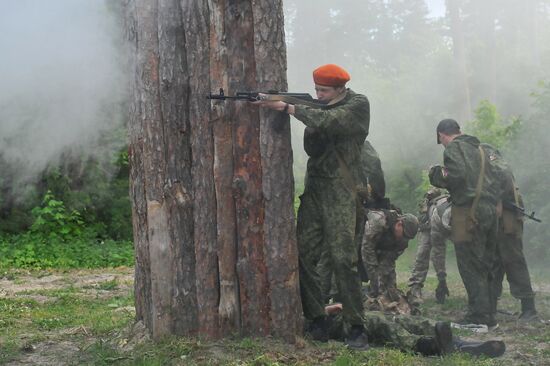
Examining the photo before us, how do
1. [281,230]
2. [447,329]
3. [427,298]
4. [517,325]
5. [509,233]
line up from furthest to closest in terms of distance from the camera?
[427,298], [509,233], [517,325], [447,329], [281,230]

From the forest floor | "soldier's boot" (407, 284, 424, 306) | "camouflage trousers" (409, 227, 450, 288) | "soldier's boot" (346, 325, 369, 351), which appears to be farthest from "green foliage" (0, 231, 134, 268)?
"soldier's boot" (346, 325, 369, 351)

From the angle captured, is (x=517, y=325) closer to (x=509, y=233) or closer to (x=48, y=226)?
(x=509, y=233)

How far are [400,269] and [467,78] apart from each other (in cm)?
1438

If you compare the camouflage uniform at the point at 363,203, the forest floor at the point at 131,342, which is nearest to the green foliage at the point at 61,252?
the forest floor at the point at 131,342

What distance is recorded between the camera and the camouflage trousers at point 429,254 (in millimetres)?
9797

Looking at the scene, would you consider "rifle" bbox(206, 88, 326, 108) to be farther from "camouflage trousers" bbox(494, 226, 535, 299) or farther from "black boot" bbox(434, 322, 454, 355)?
"camouflage trousers" bbox(494, 226, 535, 299)

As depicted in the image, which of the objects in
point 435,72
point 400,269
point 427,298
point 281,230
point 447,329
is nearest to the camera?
point 281,230

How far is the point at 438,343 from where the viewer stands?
20.6 feet

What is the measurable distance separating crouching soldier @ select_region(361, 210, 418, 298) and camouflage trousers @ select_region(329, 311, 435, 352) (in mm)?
2216

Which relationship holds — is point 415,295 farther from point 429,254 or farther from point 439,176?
point 439,176

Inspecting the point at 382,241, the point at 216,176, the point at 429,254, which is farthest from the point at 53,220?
the point at 216,176

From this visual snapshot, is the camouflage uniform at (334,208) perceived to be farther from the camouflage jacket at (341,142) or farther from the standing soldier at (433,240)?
the standing soldier at (433,240)

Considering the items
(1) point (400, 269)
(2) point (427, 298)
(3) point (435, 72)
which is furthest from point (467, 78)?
(2) point (427, 298)

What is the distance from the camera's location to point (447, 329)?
6.38 meters
